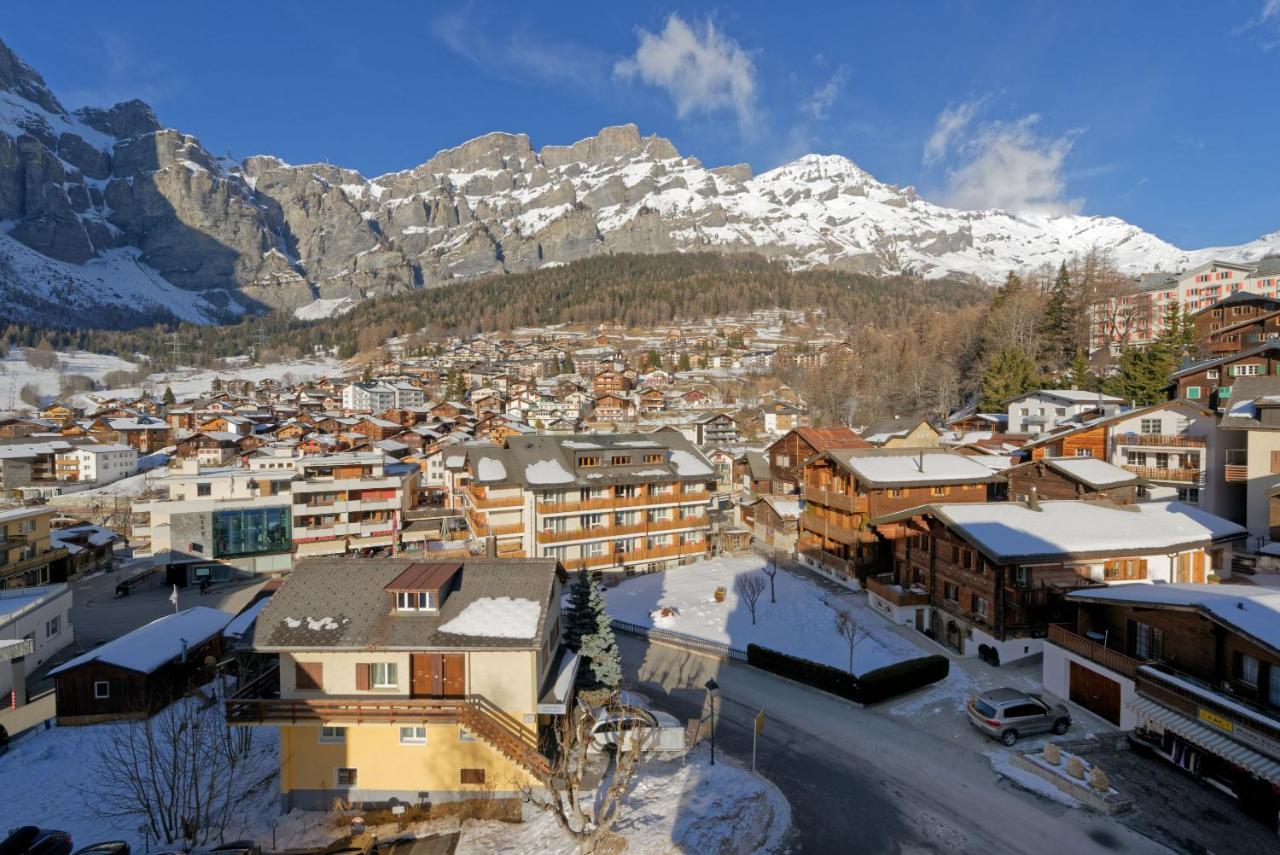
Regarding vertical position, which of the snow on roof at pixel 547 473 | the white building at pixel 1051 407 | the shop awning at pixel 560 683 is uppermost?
the white building at pixel 1051 407

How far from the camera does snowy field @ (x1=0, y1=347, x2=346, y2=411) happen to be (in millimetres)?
149500

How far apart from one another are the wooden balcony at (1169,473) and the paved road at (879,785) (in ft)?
93.3

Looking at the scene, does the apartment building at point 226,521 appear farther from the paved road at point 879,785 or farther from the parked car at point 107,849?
the paved road at point 879,785

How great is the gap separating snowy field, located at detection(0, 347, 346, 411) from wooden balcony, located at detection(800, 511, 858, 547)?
528ft

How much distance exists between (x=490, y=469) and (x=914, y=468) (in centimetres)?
2556

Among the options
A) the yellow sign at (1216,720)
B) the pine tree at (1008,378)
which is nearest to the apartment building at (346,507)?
the yellow sign at (1216,720)

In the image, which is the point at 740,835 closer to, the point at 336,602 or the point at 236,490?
the point at 336,602

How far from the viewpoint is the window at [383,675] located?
1653 cm

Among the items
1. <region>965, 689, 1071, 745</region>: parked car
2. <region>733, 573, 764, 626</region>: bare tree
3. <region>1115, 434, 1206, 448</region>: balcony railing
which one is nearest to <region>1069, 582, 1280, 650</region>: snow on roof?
<region>965, 689, 1071, 745</region>: parked car

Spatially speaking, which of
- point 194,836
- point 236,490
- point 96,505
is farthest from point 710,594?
point 96,505

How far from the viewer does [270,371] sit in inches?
7416

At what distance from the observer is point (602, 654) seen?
845 inches

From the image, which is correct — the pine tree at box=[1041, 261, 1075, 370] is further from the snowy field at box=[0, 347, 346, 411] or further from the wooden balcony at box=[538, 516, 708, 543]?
the snowy field at box=[0, 347, 346, 411]

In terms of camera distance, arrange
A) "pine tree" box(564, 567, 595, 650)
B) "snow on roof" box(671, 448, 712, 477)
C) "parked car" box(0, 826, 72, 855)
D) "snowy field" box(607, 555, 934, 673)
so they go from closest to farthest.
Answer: "parked car" box(0, 826, 72, 855)
"pine tree" box(564, 567, 595, 650)
"snowy field" box(607, 555, 934, 673)
"snow on roof" box(671, 448, 712, 477)
